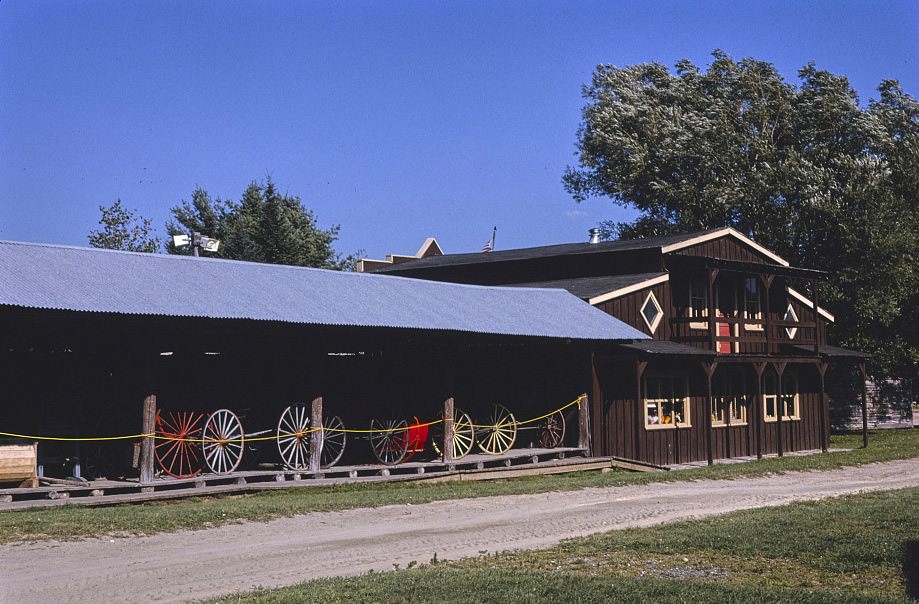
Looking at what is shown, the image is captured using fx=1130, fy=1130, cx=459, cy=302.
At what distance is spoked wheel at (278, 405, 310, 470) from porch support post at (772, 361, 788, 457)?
15.3 metres

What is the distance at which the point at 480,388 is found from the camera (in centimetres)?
2883

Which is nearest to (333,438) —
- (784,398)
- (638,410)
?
(638,410)

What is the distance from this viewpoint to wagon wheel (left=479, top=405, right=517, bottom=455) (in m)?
27.8

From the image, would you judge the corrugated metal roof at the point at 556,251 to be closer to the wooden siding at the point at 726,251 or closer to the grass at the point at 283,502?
the wooden siding at the point at 726,251

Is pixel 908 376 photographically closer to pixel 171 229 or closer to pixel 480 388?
pixel 480 388

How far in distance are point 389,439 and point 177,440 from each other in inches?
216

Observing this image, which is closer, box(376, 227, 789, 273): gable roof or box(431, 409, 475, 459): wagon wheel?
box(431, 409, 475, 459): wagon wheel

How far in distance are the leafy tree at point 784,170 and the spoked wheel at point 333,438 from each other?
82.9 ft

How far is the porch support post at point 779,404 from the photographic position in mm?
32969

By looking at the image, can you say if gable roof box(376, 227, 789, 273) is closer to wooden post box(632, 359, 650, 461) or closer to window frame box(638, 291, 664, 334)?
window frame box(638, 291, 664, 334)

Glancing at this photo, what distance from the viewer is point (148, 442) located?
797 inches

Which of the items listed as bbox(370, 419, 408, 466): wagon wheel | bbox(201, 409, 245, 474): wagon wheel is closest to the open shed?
bbox(370, 419, 408, 466): wagon wheel

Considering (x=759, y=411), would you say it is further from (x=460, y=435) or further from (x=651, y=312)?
(x=460, y=435)

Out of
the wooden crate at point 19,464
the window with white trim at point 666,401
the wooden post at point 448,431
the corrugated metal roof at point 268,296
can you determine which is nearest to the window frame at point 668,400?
the window with white trim at point 666,401
